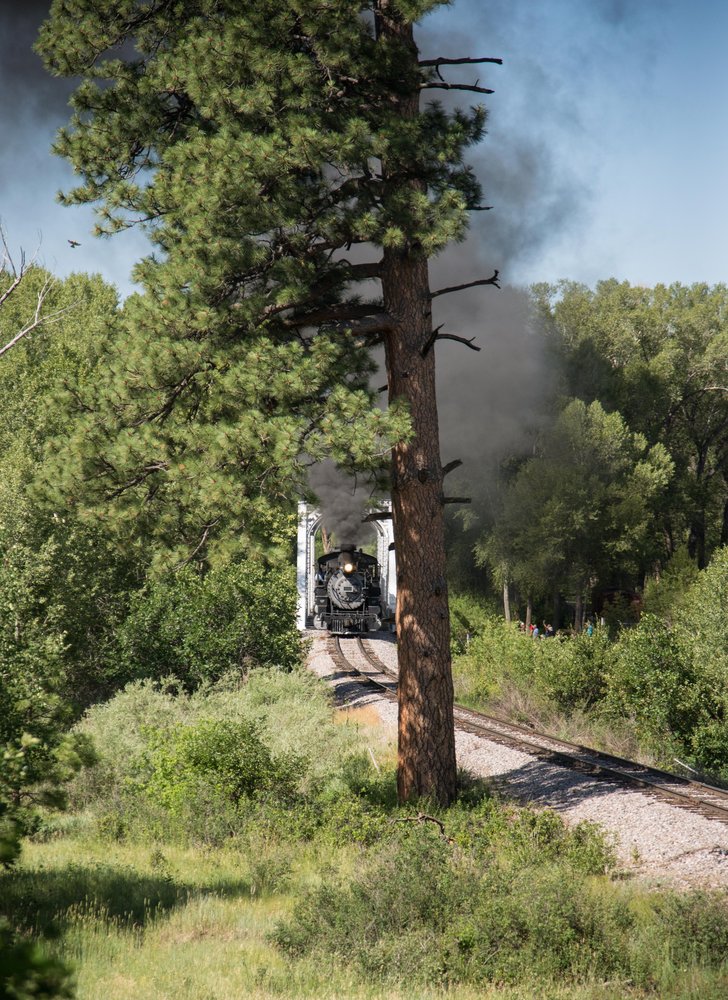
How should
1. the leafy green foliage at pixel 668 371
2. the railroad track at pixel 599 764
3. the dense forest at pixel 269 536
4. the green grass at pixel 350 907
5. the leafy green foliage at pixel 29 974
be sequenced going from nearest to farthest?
the leafy green foliage at pixel 29 974 → the green grass at pixel 350 907 → the dense forest at pixel 269 536 → the railroad track at pixel 599 764 → the leafy green foliage at pixel 668 371

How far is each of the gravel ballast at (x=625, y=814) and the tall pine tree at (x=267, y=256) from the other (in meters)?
1.83

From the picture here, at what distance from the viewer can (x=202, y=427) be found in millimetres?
9531

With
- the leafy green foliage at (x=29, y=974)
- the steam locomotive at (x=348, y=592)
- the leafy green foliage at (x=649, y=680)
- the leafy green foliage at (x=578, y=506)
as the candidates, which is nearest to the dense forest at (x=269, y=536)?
the leafy green foliage at (x=29, y=974)

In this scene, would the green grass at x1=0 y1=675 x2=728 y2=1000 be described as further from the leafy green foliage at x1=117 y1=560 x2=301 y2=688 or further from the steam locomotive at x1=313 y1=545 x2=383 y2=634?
the steam locomotive at x1=313 y1=545 x2=383 y2=634

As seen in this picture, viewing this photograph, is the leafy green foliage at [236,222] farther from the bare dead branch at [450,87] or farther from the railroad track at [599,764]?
the railroad track at [599,764]

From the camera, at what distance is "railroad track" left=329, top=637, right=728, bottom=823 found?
39.0ft

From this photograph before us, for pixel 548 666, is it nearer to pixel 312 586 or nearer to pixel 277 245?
pixel 277 245

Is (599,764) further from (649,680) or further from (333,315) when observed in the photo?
(333,315)

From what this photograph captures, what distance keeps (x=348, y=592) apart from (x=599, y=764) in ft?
66.6

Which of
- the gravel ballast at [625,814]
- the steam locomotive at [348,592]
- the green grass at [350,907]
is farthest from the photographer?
the steam locomotive at [348,592]

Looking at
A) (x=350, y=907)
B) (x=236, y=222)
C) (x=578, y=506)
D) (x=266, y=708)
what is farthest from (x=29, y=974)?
(x=578, y=506)

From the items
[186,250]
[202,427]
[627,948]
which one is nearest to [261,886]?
[627,948]

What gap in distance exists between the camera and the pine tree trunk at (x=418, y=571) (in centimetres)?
1068

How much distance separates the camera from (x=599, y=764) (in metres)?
A: 13.9
